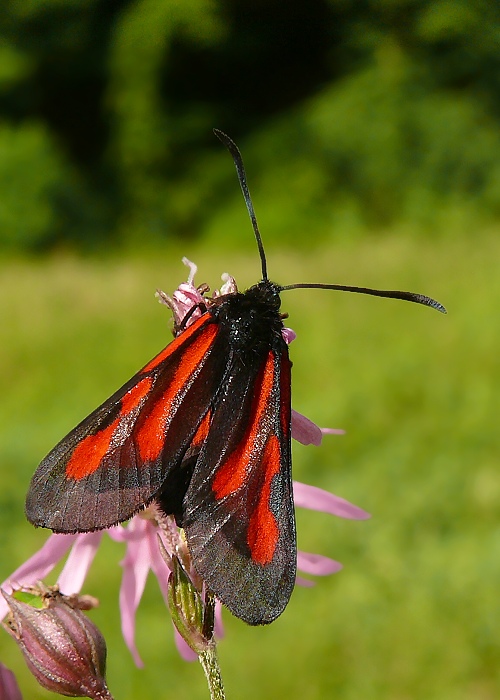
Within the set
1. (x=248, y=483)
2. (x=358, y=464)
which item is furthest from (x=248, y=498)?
(x=358, y=464)

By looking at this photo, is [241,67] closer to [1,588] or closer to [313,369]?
[313,369]

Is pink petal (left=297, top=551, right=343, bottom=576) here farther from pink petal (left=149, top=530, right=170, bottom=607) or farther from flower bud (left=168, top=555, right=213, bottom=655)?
flower bud (left=168, top=555, right=213, bottom=655)

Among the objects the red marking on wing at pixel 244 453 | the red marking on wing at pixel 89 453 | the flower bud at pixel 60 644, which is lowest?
the flower bud at pixel 60 644

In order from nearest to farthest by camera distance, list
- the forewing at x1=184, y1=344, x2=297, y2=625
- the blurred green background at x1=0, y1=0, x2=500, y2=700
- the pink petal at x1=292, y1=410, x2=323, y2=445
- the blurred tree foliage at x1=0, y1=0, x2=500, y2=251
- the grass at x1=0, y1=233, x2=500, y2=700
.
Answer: the forewing at x1=184, y1=344, x2=297, y2=625
the pink petal at x1=292, y1=410, x2=323, y2=445
the grass at x1=0, y1=233, x2=500, y2=700
the blurred green background at x1=0, y1=0, x2=500, y2=700
the blurred tree foliage at x1=0, y1=0, x2=500, y2=251

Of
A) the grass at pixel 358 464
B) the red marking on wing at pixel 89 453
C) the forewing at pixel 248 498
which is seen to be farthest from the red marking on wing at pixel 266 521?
the grass at pixel 358 464

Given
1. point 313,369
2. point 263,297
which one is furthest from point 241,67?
point 263,297

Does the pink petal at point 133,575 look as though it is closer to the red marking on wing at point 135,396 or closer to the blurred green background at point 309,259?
the red marking on wing at point 135,396

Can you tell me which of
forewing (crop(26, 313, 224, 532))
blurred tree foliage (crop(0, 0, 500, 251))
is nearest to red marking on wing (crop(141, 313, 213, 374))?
forewing (crop(26, 313, 224, 532))
